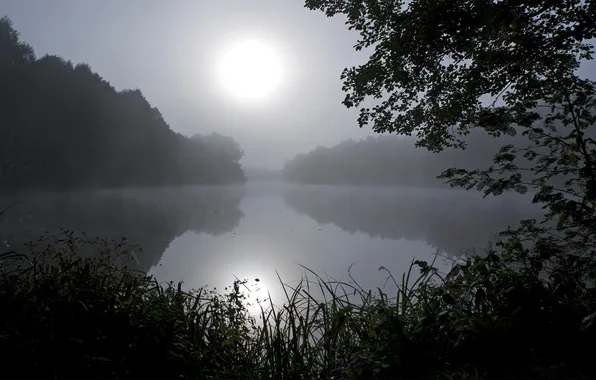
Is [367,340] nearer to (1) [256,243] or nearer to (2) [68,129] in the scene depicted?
(1) [256,243]

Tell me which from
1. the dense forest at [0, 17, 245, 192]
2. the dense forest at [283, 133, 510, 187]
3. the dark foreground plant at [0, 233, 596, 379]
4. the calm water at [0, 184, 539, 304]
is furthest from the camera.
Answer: the dense forest at [283, 133, 510, 187]

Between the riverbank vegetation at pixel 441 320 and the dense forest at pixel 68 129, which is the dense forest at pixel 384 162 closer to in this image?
the dense forest at pixel 68 129

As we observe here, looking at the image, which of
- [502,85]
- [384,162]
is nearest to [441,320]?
[502,85]

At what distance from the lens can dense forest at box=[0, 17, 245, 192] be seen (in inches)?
1356

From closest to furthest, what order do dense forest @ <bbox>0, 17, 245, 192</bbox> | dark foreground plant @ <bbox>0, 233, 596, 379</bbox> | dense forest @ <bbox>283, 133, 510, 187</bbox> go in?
dark foreground plant @ <bbox>0, 233, 596, 379</bbox> < dense forest @ <bbox>0, 17, 245, 192</bbox> < dense forest @ <bbox>283, 133, 510, 187</bbox>

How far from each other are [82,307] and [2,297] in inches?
21.4

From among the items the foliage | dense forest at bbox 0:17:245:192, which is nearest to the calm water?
the foliage

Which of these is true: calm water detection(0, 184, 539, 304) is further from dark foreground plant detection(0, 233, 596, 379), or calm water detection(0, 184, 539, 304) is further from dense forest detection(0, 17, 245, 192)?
dense forest detection(0, 17, 245, 192)

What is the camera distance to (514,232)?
8.77 feet

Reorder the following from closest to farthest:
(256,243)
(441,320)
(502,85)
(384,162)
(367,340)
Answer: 1. (441,320)
2. (367,340)
3. (502,85)
4. (256,243)
5. (384,162)

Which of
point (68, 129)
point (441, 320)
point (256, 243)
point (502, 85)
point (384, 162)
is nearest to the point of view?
point (441, 320)

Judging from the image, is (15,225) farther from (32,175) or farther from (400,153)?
(400,153)

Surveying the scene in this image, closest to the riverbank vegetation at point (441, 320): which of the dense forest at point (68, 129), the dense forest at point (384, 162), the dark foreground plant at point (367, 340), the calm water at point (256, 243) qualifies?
the dark foreground plant at point (367, 340)

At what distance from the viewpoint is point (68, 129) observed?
40281 millimetres
